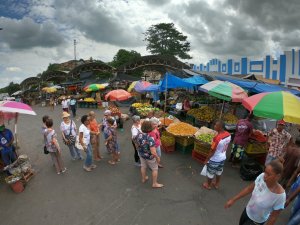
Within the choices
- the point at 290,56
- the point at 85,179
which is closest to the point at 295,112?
the point at 85,179

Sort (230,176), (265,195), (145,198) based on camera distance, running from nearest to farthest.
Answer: (265,195) → (145,198) → (230,176)

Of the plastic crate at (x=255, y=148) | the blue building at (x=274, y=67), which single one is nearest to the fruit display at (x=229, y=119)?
the plastic crate at (x=255, y=148)

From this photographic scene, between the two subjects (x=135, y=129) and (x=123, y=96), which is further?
(x=123, y=96)

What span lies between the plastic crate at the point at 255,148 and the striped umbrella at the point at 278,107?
199 cm

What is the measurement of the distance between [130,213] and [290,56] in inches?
581

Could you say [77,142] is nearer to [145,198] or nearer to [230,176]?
[145,198]

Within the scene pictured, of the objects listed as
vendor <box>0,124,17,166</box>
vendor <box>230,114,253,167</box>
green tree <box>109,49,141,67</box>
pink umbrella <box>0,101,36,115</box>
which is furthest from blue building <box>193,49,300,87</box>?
green tree <box>109,49,141,67</box>

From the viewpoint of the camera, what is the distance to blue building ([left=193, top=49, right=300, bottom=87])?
1349cm

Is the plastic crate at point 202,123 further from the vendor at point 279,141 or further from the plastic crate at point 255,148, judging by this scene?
the vendor at point 279,141

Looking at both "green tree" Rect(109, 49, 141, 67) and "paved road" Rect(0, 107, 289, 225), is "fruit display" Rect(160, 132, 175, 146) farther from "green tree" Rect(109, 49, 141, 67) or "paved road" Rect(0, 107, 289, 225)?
"green tree" Rect(109, 49, 141, 67)

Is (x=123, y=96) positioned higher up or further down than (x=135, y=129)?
higher up

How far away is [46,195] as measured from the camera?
5.32m

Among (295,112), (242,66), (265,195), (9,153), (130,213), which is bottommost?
(130,213)

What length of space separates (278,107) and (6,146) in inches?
287
